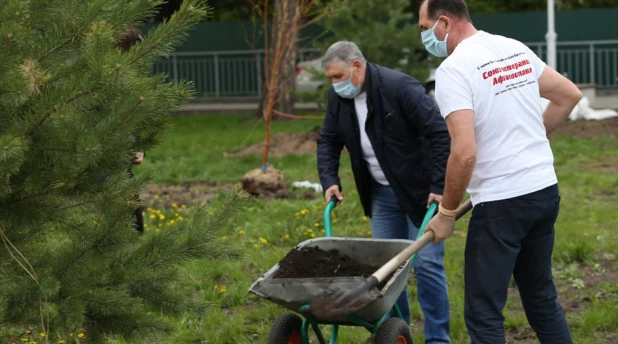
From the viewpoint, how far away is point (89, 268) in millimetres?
3340

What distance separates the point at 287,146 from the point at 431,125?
9.23m

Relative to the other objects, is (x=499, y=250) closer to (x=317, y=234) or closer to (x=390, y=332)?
(x=390, y=332)

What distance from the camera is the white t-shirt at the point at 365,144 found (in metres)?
4.99

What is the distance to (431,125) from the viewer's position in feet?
15.7

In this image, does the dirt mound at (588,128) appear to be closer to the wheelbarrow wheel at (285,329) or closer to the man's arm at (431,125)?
the man's arm at (431,125)

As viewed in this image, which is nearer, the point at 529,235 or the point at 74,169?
the point at 74,169

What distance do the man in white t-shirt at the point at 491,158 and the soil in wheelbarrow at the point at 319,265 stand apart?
488mm

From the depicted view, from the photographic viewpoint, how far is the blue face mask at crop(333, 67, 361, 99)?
4.84 metres

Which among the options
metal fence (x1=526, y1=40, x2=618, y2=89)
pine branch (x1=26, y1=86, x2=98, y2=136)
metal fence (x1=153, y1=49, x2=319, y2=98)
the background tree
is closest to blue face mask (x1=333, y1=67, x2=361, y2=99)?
pine branch (x1=26, y1=86, x2=98, y2=136)

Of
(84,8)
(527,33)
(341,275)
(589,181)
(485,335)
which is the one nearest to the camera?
(84,8)

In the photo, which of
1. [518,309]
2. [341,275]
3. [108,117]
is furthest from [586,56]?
[108,117]

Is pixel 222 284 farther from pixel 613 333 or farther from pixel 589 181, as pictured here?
pixel 589 181

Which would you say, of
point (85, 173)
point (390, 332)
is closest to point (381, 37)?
point (390, 332)

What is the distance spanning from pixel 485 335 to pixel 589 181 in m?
6.60
